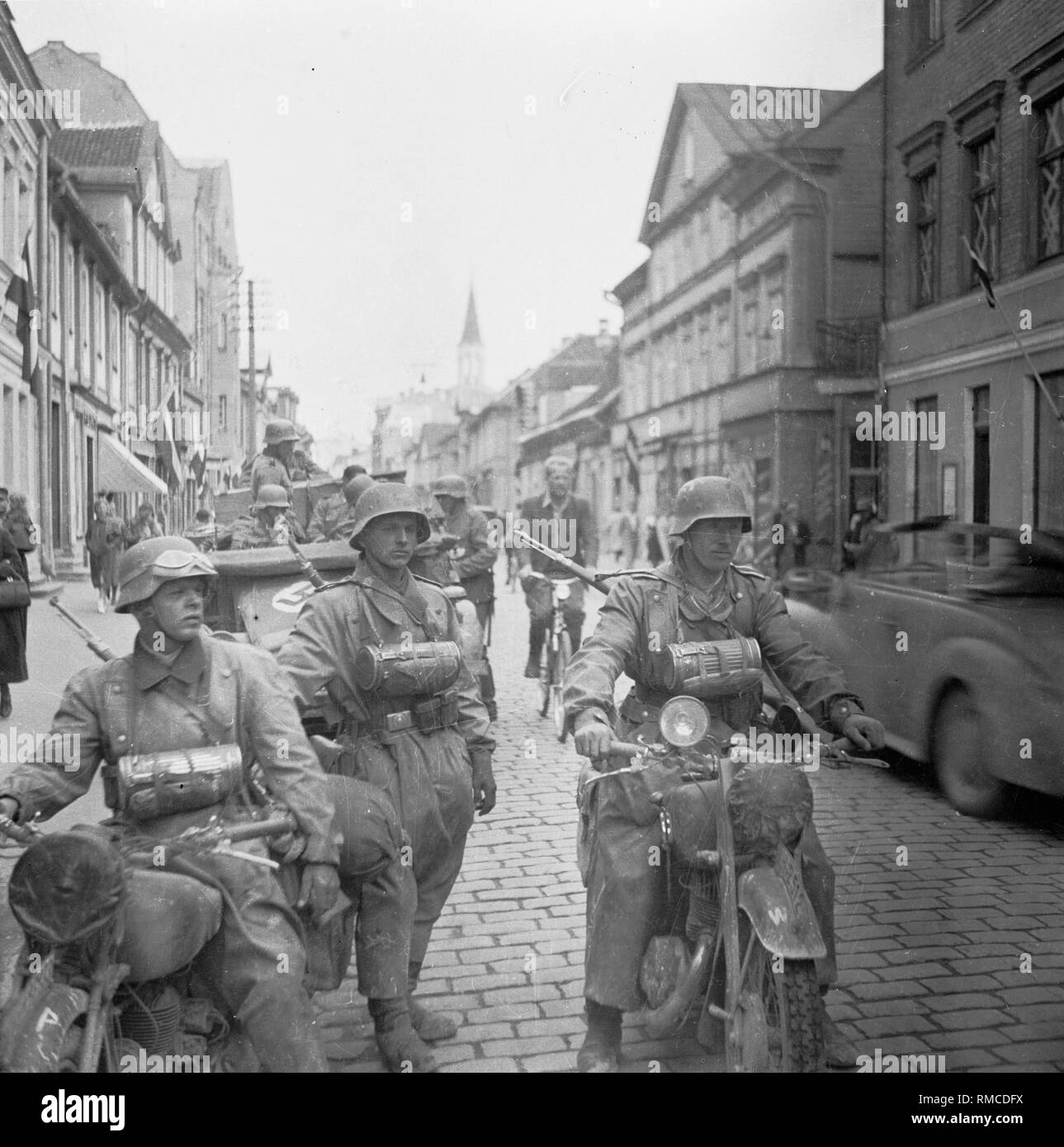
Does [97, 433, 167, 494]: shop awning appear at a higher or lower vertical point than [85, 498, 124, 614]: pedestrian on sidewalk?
higher

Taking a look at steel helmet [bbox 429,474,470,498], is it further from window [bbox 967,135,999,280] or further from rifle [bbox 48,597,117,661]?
rifle [bbox 48,597,117,661]

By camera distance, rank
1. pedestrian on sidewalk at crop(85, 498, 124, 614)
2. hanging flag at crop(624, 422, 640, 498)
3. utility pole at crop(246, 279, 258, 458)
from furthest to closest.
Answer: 1. hanging flag at crop(624, 422, 640, 498)
2. utility pole at crop(246, 279, 258, 458)
3. pedestrian on sidewalk at crop(85, 498, 124, 614)

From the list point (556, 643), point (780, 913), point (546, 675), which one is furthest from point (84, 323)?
point (546, 675)

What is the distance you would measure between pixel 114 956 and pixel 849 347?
14.1ft

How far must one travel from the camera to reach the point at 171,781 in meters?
3.28

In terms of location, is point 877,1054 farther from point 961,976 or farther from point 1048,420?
point 1048,420

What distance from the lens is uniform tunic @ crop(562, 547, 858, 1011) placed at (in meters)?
3.65

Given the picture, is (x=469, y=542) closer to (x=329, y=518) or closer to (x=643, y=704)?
(x=329, y=518)

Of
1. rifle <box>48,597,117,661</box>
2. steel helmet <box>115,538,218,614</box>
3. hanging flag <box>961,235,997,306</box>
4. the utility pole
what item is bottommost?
rifle <box>48,597,117,661</box>

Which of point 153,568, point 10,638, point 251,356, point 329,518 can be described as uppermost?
point 251,356

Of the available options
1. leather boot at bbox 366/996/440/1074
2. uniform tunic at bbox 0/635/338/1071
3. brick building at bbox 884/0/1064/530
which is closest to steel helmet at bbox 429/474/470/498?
brick building at bbox 884/0/1064/530

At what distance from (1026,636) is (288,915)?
3.81 meters

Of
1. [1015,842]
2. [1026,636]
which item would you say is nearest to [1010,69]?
[1026,636]

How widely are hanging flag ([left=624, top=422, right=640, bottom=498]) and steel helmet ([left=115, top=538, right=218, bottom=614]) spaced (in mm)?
4102
